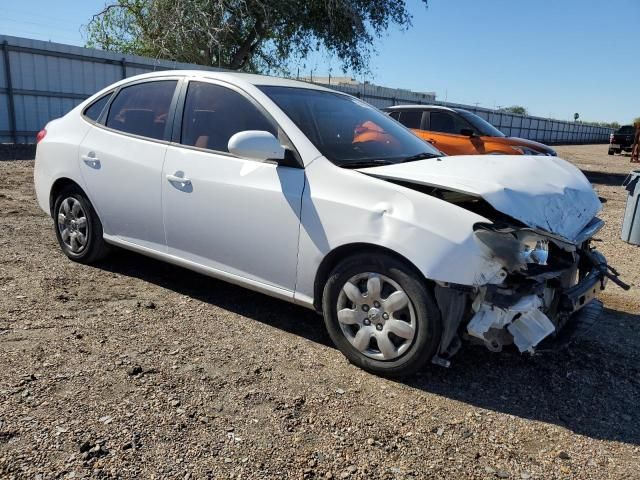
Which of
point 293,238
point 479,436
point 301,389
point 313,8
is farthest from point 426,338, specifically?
point 313,8

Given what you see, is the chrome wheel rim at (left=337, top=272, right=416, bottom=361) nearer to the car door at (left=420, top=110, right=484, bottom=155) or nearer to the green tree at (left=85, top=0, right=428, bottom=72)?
the car door at (left=420, top=110, right=484, bottom=155)

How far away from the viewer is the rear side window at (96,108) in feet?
15.8

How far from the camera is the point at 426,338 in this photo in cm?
301

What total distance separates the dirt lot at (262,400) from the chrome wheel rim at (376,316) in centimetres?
21

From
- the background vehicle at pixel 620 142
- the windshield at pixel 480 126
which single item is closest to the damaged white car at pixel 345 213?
the windshield at pixel 480 126

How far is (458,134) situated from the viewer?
10789mm

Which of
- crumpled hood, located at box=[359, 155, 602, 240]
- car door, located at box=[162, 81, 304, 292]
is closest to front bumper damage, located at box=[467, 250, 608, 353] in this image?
crumpled hood, located at box=[359, 155, 602, 240]

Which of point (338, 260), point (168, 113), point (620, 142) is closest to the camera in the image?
point (338, 260)

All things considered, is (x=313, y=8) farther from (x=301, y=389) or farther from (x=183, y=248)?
(x=301, y=389)

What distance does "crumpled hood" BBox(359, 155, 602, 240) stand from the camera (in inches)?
120

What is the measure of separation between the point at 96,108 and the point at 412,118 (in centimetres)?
754

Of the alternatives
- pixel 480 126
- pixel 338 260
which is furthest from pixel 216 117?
pixel 480 126

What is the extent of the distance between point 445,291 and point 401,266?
0.28 metres

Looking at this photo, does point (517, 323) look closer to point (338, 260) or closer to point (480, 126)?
point (338, 260)
